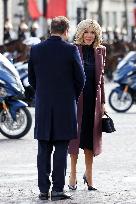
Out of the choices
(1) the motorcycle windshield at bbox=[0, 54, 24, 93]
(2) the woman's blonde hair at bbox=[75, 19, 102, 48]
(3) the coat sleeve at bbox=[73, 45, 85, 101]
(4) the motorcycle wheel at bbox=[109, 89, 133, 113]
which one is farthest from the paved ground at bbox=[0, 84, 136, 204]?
(4) the motorcycle wheel at bbox=[109, 89, 133, 113]

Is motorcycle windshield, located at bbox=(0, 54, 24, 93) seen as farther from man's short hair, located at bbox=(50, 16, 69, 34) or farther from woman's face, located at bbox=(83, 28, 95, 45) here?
man's short hair, located at bbox=(50, 16, 69, 34)

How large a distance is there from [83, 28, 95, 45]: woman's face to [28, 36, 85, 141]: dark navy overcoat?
544mm

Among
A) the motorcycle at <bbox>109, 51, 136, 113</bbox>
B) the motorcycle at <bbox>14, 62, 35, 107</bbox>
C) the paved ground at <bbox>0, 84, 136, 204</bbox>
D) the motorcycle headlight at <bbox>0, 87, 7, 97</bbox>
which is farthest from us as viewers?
the motorcycle at <bbox>109, 51, 136, 113</bbox>

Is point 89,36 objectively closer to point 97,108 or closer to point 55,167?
point 97,108

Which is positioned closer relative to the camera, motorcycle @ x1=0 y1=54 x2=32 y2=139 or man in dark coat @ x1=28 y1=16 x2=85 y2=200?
man in dark coat @ x1=28 y1=16 x2=85 y2=200

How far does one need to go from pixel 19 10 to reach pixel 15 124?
53095 millimetres

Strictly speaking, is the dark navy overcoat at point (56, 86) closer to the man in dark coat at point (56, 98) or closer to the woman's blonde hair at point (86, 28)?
the man in dark coat at point (56, 98)

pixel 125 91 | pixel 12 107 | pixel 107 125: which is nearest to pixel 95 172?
pixel 107 125

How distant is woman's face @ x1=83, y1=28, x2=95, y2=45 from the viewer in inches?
400

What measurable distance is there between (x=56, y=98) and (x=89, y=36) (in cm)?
83

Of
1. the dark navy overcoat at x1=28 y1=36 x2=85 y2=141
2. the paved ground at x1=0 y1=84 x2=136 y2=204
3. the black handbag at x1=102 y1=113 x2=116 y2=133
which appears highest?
the dark navy overcoat at x1=28 y1=36 x2=85 y2=141

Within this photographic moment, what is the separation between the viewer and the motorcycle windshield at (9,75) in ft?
50.6

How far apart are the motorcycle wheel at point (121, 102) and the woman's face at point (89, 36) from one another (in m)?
11.4

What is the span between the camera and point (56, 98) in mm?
9602
